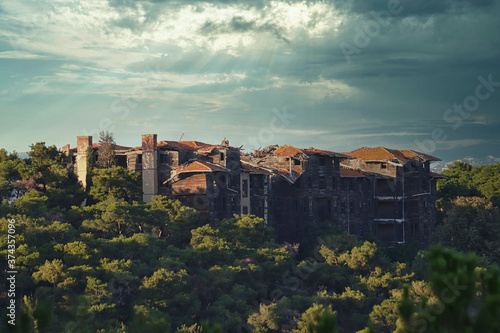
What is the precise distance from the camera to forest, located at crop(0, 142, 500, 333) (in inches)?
1406

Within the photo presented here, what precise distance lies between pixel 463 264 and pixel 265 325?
110 ft

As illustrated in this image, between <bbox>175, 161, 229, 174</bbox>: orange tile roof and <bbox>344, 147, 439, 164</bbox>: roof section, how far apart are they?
890 inches

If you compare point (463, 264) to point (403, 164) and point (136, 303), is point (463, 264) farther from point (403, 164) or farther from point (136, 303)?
point (403, 164)

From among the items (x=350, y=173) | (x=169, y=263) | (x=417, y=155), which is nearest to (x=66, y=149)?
(x=169, y=263)

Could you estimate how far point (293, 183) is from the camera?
2325 inches

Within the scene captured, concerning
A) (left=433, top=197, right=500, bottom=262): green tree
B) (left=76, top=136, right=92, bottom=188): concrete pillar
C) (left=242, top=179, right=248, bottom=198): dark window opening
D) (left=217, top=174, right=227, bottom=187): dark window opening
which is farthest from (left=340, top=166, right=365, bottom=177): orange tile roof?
(left=76, top=136, right=92, bottom=188): concrete pillar

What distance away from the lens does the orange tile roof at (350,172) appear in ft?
211

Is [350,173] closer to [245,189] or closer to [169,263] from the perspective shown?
[245,189]

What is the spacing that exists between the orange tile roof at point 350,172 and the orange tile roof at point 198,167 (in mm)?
17085

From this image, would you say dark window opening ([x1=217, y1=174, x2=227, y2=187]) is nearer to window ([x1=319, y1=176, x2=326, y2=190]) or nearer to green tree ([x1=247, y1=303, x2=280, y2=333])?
window ([x1=319, y1=176, x2=326, y2=190])

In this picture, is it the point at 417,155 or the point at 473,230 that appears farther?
the point at 417,155

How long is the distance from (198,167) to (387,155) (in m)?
25.5

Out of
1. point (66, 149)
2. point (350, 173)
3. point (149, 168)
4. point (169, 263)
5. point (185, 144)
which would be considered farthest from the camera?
point (350, 173)

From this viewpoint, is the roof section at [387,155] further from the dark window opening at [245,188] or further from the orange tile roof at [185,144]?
the orange tile roof at [185,144]
